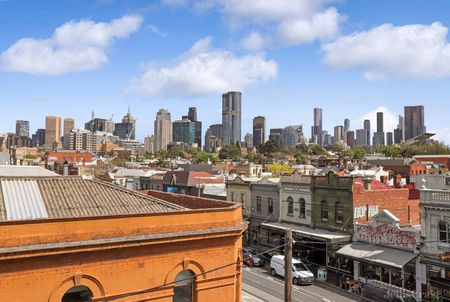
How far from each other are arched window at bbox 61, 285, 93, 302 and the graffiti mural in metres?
22.2

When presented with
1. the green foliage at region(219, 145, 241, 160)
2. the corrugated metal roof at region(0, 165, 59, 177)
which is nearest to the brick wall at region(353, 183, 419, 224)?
the corrugated metal roof at region(0, 165, 59, 177)

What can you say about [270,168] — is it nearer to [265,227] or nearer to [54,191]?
[265,227]

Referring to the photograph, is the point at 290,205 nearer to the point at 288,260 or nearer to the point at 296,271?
the point at 296,271

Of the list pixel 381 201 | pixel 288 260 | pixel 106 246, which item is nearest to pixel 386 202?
pixel 381 201

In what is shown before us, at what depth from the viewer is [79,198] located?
15633 millimetres

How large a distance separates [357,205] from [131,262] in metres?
25.0

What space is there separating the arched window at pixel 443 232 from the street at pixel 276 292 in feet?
22.0

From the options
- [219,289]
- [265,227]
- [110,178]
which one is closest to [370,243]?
[265,227]

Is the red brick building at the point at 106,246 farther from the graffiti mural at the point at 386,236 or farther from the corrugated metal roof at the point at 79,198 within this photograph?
the graffiti mural at the point at 386,236

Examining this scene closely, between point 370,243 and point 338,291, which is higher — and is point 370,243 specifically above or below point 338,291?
above

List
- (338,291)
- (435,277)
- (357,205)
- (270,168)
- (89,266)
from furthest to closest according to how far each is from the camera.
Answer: (270,168) → (357,205) → (338,291) → (435,277) → (89,266)

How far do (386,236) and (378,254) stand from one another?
152 centimetres

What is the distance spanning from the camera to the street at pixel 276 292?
88.7ft

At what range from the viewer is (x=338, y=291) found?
2969cm
